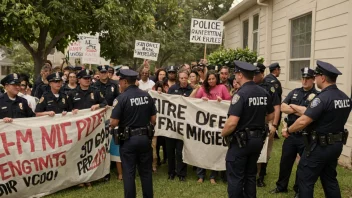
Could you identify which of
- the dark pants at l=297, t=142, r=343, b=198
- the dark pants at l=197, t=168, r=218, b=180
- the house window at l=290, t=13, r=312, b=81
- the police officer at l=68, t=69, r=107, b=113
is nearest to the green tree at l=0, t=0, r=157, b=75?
the police officer at l=68, t=69, r=107, b=113

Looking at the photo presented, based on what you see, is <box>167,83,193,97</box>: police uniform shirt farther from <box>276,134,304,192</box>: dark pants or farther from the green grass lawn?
<box>276,134,304,192</box>: dark pants

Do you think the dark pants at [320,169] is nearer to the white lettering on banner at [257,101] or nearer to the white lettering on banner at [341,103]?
the white lettering on banner at [341,103]

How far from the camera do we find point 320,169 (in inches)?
165

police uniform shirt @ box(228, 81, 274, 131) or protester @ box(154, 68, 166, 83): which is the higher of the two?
protester @ box(154, 68, 166, 83)

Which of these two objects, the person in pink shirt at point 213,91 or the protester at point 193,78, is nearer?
the person in pink shirt at point 213,91

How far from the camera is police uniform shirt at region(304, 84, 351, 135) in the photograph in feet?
13.1

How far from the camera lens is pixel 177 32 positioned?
29578 millimetres

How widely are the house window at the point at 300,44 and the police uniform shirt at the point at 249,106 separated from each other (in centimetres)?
546

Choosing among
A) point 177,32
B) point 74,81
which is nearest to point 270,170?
point 74,81

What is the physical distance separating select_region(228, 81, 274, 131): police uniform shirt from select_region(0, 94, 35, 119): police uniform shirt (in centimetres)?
318

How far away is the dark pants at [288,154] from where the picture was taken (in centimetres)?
514

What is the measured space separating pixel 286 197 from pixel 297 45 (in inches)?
226

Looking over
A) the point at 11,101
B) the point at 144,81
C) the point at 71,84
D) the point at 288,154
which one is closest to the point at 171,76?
the point at 144,81

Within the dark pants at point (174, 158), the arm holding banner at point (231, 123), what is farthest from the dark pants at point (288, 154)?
the dark pants at point (174, 158)
